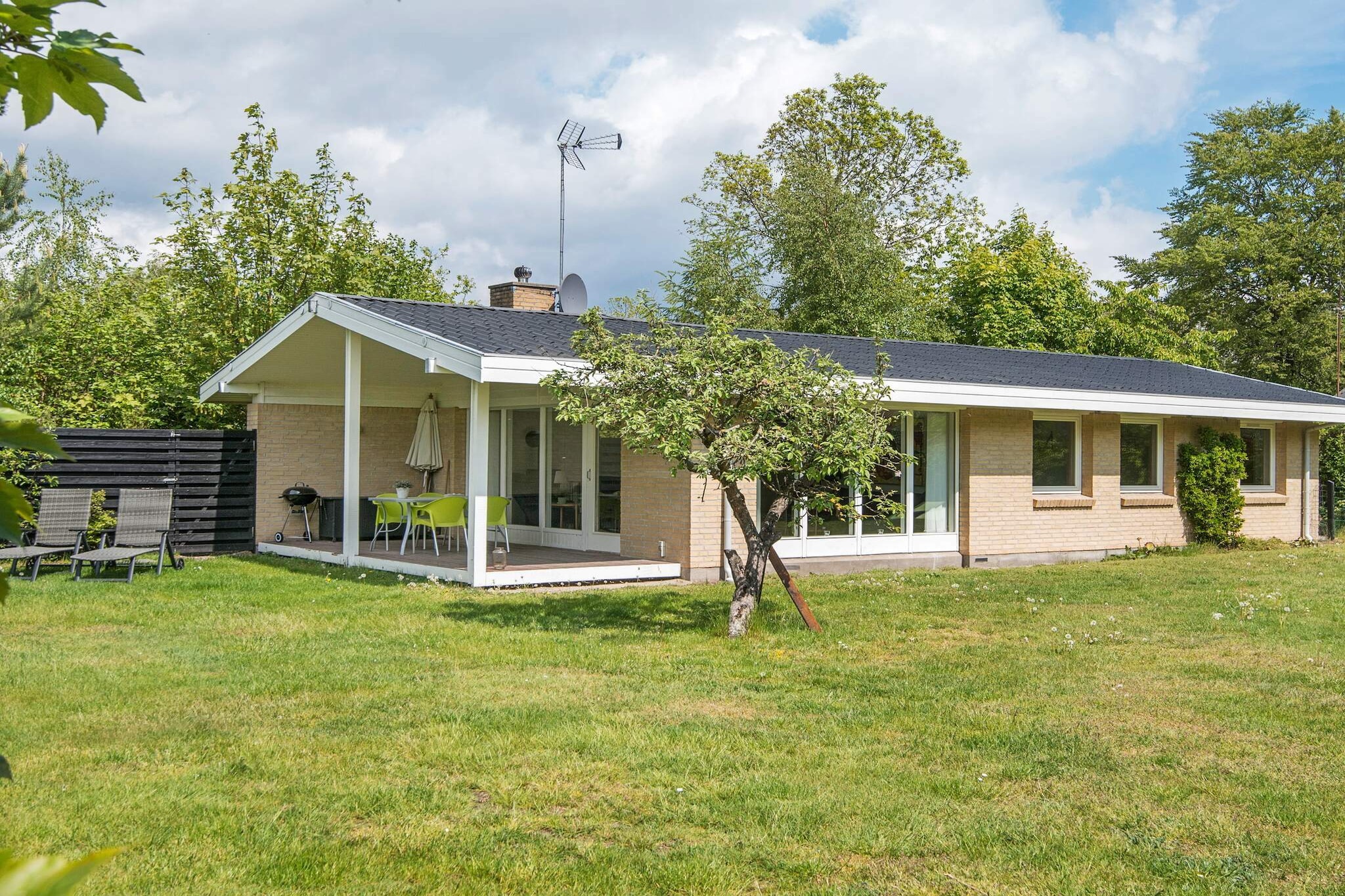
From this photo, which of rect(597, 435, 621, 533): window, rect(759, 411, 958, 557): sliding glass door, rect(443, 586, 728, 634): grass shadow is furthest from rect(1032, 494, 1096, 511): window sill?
rect(443, 586, 728, 634): grass shadow

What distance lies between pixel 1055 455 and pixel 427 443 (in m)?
9.32

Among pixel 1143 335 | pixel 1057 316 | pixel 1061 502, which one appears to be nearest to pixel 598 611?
pixel 1061 502

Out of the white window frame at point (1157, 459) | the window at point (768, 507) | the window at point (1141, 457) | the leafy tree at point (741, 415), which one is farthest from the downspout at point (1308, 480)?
the leafy tree at point (741, 415)

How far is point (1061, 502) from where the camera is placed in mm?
16703

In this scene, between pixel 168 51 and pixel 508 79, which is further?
pixel 508 79

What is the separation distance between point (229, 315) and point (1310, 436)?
19795 mm

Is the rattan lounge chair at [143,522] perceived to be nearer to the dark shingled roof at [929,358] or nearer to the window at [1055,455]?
the dark shingled roof at [929,358]

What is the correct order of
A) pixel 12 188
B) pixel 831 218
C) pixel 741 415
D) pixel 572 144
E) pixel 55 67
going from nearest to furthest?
pixel 55 67 → pixel 741 415 → pixel 12 188 → pixel 572 144 → pixel 831 218

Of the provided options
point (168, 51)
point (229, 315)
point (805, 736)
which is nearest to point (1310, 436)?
point (805, 736)

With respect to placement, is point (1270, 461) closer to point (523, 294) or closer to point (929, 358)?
point (929, 358)

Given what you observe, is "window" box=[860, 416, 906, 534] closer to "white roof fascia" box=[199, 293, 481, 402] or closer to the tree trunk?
the tree trunk

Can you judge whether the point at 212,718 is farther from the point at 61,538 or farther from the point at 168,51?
the point at 61,538

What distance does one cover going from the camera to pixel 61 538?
1301cm

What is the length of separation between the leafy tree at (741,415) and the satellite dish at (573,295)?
8016 mm
